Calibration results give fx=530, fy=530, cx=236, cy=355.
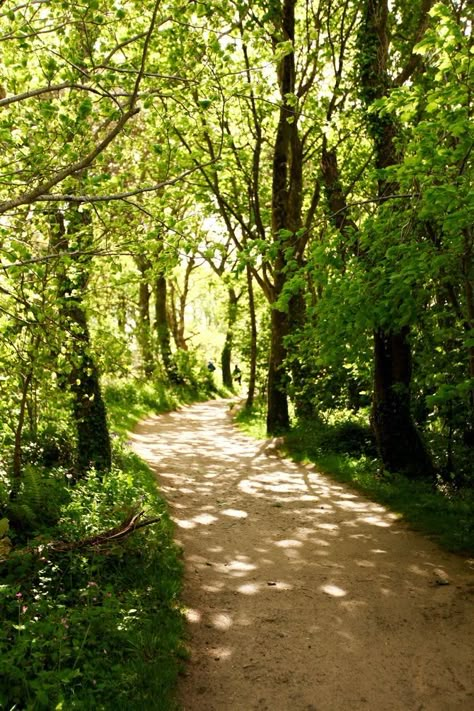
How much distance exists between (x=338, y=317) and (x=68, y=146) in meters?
4.07

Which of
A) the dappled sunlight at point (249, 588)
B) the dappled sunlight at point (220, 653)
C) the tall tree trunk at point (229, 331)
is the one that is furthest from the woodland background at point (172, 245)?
the tall tree trunk at point (229, 331)

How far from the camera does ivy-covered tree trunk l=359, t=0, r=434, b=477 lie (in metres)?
10.3

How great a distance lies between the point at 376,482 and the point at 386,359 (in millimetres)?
2404

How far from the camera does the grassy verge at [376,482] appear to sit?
773 cm

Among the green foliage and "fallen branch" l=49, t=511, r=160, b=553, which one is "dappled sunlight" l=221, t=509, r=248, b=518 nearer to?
the green foliage

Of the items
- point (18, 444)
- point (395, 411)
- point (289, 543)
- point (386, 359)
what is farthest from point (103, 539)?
point (386, 359)

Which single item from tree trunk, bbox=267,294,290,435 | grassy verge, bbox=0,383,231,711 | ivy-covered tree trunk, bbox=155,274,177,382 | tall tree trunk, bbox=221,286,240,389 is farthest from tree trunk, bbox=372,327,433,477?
ivy-covered tree trunk, bbox=155,274,177,382

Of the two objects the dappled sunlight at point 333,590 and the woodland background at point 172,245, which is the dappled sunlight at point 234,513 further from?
the dappled sunlight at point 333,590

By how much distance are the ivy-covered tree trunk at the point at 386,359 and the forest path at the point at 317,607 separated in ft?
4.42

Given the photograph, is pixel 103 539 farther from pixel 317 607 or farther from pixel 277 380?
pixel 277 380

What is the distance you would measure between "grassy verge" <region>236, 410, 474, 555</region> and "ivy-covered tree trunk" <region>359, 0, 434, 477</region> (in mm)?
556

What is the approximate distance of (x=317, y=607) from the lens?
5.89 metres

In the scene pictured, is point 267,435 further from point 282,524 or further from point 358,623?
point 358,623

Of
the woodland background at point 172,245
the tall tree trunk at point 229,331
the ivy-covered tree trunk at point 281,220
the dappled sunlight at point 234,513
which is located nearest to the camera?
the woodland background at point 172,245
